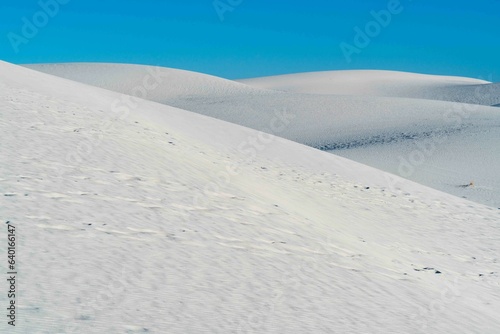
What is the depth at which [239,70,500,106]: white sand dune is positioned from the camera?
66.2 m

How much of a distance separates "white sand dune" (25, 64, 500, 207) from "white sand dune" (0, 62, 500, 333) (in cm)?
795

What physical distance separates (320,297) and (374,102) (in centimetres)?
3070

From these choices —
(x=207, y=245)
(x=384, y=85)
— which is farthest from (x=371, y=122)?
(x=384, y=85)

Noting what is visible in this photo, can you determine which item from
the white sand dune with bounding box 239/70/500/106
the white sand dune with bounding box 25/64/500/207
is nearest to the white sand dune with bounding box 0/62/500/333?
the white sand dune with bounding box 25/64/500/207

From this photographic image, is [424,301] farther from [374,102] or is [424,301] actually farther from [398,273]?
[374,102]

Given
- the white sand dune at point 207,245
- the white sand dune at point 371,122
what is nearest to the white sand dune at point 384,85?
the white sand dune at point 371,122

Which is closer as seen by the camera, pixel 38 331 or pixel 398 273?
pixel 38 331

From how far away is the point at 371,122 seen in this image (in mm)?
30422

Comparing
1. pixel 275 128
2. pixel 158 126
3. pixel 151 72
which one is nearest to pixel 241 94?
Answer: pixel 275 128

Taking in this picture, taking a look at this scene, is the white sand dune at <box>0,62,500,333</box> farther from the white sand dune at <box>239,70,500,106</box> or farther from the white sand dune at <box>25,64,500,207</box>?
the white sand dune at <box>239,70,500,106</box>

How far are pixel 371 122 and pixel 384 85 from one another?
159 ft

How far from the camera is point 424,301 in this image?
18.7ft

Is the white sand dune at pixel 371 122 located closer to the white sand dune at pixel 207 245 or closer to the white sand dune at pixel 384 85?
the white sand dune at pixel 207 245

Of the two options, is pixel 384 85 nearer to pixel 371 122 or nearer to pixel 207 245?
pixel 371 122
